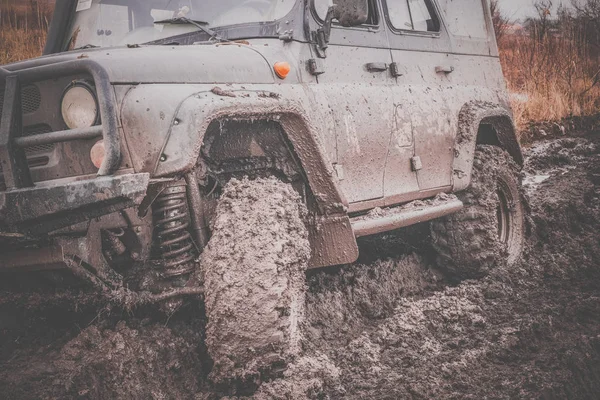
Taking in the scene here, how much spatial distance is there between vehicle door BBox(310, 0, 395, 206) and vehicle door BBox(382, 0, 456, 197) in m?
0.11

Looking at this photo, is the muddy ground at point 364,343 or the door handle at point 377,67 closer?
the muddy ground at point 364,343

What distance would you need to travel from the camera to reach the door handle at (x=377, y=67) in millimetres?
3391

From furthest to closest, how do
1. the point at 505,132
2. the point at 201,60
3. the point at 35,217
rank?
the point at 505,132 → the point at 201,60 → the point at 35,217

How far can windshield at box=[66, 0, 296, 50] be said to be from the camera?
2.97 metres

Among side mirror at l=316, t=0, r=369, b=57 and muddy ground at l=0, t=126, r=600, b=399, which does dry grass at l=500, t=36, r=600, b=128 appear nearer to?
muddy ground at l=0, t=126, r=600, b=399

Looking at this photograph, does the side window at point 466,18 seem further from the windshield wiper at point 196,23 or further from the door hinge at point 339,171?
the windshield wiper at point 196,23

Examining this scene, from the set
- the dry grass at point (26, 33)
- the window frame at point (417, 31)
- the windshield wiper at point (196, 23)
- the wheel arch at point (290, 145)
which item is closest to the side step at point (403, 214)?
the wheel arch at point (290, 145)

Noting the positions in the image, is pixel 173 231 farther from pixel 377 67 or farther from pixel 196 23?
pixel 377 67

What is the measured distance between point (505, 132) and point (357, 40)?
1.86 metres

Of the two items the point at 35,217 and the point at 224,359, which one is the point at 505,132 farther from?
the point at 35,217

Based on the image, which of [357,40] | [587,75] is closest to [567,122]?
[587,75]

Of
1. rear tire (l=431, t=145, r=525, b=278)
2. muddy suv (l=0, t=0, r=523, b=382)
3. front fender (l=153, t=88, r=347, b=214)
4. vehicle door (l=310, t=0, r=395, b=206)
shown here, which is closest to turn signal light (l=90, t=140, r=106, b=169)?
muddy suv (l=0, t=0, r=523, b=382)

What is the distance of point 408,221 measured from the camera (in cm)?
345

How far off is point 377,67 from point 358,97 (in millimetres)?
319
